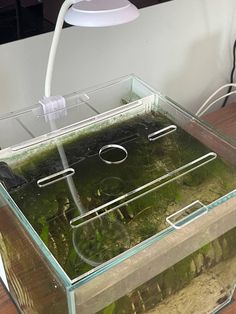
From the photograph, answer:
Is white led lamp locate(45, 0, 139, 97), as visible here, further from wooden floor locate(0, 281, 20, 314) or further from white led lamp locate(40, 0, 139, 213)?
wooden floor locate(0, 281, 20, 314)

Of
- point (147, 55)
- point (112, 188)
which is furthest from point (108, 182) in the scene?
point (147, 55)

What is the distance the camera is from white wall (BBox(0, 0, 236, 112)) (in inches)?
30.0

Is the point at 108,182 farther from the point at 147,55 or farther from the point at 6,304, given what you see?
the point at 147,55

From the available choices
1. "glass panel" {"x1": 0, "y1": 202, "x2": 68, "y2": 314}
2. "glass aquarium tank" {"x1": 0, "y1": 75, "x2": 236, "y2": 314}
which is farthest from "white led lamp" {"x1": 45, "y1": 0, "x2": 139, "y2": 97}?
"glass panel" {"x1": 0, "y1": 202, "x2": 68, "y2": 314}

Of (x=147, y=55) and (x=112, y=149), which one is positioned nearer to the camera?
(x=112, y=149)

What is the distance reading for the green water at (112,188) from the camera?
19.0 inches

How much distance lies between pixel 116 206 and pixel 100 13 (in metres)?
0.25

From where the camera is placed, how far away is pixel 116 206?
524 millimetres

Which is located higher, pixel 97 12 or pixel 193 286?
pixel 97 12

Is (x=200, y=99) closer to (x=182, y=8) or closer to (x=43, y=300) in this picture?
(x=182, y=8)

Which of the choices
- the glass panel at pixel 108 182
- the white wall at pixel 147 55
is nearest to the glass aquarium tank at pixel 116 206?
the glass panel at pixel 108 182

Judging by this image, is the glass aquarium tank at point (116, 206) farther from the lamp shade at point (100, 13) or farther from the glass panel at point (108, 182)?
the lamp shade at point (100, 13)

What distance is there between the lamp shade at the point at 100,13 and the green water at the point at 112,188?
17 cm

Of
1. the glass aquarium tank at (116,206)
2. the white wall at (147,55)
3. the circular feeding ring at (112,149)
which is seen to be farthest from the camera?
the white wall at (147,55)
